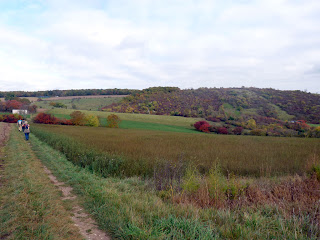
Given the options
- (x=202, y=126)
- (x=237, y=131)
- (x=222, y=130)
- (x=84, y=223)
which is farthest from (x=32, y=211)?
(x=202, y=126)

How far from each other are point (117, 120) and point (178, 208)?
48552 mm

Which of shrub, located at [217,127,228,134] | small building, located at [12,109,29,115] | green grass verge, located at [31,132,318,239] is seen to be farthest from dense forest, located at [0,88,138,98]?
green grass verge, located at [31,132,318,239]

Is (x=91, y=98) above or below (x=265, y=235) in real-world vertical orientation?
above

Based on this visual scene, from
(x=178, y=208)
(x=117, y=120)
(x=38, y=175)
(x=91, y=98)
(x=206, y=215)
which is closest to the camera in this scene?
(x=206, y=215)

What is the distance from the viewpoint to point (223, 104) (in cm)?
6944

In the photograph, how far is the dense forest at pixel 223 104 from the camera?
56.8 m

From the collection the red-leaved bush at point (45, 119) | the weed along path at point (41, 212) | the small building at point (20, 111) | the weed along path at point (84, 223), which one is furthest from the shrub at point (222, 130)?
the small building at point (20, 111)

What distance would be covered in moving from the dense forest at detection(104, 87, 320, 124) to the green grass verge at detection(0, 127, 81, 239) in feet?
193

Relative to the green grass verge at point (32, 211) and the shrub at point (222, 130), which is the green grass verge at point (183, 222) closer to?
the green grass verge at point (32, 211)

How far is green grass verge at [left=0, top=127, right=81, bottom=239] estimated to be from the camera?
312 cm

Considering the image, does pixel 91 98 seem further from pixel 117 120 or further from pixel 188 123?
pixel 188 123

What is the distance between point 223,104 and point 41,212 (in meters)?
70.9

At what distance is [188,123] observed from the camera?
5941 cm

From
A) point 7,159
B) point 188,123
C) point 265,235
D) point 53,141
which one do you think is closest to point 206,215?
point 265,235
